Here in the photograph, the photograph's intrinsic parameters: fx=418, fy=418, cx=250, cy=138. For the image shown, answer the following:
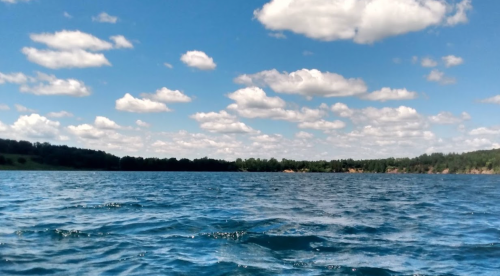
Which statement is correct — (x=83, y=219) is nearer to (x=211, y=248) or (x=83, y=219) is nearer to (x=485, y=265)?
(x=211, y=248)

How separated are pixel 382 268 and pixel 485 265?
386 centimetres

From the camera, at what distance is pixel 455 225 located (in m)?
23.7

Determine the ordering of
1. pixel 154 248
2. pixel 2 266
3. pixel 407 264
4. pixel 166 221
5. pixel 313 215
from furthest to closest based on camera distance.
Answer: pixel 313 215 → pixel 166 221 → pixel 154 248 → pixel 407 264 → pixel 2 266

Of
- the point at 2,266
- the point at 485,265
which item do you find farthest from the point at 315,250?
the point at 2,266

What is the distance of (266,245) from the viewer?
1719cm

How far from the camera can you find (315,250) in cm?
1634

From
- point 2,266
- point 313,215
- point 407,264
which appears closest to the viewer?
point 2,266

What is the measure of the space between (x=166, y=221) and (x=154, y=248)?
23.9 ft

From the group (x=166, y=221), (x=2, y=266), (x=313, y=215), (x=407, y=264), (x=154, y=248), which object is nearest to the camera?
(x=2, y=266)

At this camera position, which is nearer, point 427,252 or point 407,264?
point 407,264

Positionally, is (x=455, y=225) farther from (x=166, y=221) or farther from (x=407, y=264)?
(x=166, y=221)

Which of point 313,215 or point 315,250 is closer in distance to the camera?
point 315,250

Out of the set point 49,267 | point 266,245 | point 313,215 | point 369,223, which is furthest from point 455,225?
point 49,267

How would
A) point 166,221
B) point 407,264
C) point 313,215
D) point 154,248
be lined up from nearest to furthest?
1. point 407,264
2. point 154,248
3. point 166,221
4. point 313,215
